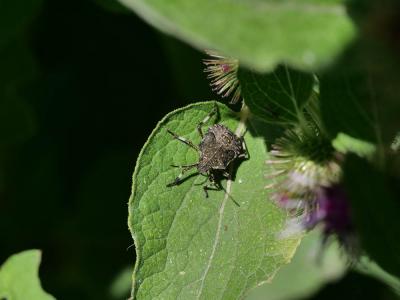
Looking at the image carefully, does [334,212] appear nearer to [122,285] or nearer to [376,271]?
[376,271]

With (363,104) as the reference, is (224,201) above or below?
below

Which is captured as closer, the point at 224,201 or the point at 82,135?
the point at 224,201

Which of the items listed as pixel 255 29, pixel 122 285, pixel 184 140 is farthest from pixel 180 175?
pixel 122 285

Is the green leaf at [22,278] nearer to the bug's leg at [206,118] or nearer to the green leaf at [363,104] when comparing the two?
the bug's leg at [206,118]

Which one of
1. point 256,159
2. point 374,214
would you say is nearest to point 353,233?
point 374,214

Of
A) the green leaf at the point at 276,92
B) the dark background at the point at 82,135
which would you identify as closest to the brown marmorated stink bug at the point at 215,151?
the green leaf at the point at 276,92
